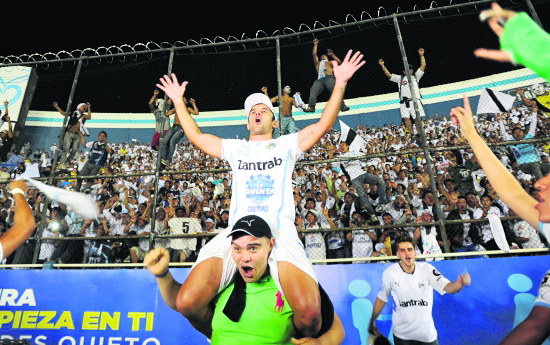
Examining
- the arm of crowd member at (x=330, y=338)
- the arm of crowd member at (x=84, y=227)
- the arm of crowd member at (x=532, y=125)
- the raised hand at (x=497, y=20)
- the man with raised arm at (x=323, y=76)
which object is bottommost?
the arm of crowd member at (x=330, y=338)

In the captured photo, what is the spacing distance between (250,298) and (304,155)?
24.1ft

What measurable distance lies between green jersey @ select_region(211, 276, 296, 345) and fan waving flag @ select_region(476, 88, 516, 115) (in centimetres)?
483

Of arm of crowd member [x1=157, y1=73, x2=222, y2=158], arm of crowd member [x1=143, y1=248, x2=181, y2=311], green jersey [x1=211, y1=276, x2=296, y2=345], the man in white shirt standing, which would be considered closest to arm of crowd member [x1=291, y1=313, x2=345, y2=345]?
green jersey [x1=211, y1=276, x2=296, y2=345]

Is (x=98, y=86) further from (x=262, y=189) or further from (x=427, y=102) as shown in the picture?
(x=427, y=102)

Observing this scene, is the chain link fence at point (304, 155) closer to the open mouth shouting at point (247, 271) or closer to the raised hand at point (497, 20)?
the open mouth shouting at point (247, 271)

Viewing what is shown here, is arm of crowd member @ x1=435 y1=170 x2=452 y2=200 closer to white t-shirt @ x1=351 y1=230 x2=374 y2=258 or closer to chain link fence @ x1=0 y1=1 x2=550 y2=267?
chain link fence @ x1=0 y1=1 x2=550 y2=267

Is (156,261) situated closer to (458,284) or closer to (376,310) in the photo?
(376,310)

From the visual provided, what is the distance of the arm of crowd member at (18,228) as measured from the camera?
9.56ft

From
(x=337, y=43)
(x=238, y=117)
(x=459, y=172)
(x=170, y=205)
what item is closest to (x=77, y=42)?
(x=238, y=117)

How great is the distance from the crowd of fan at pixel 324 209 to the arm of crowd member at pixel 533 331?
2.36 m

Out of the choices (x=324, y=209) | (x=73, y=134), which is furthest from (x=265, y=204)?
(x=73, y=134)

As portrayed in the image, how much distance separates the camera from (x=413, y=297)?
4180 millimetres

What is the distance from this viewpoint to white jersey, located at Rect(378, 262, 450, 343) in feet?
13.3

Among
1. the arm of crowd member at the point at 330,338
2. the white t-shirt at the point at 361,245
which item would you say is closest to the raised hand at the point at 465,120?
the arm of crowd member at the point at 330,338
